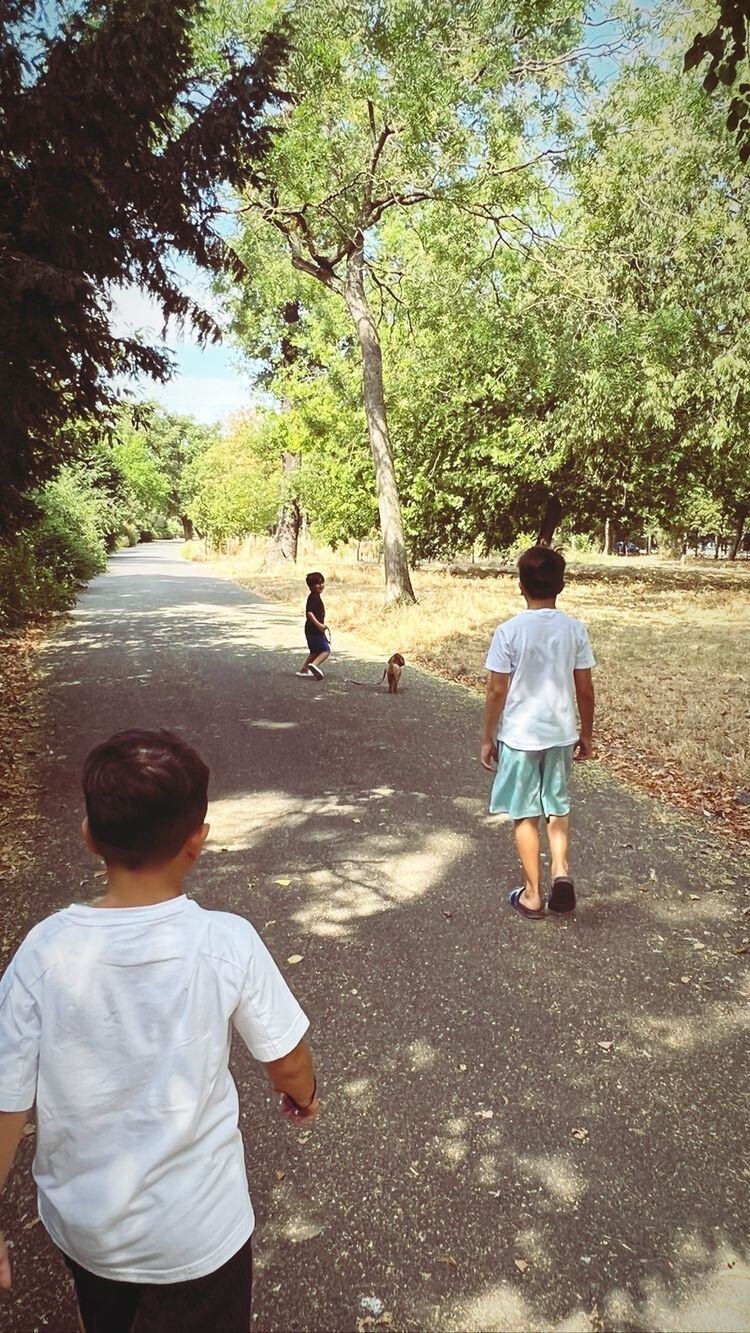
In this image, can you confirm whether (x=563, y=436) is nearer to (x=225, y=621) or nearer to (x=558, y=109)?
(x=558, y=109)

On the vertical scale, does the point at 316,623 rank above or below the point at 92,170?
below

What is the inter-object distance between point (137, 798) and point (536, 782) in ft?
10.1

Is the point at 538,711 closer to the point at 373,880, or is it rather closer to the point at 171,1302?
the point at 373,880

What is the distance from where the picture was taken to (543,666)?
4.02 m

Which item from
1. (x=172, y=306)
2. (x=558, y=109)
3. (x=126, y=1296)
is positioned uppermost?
(x=558, y=109)

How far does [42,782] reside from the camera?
6.45 m

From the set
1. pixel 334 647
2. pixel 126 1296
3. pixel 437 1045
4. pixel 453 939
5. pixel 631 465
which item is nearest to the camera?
pixel 126 1296

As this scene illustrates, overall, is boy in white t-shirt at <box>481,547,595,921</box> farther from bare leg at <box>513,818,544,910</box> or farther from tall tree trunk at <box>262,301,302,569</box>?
tall tree trunk at <box>262,301,302,569</box>

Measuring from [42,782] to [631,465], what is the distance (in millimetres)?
23226

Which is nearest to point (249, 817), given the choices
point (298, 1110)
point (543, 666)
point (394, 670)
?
point (543, 666)

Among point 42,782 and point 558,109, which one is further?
point 558,109

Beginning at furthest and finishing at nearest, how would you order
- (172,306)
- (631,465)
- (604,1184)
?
(631,465)
(172,306)
(604,1184)

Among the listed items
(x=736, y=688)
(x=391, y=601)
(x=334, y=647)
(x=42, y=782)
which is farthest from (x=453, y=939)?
(x=391, y=601)

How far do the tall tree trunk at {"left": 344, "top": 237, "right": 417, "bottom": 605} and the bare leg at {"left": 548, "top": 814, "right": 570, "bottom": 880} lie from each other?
12.3 m
